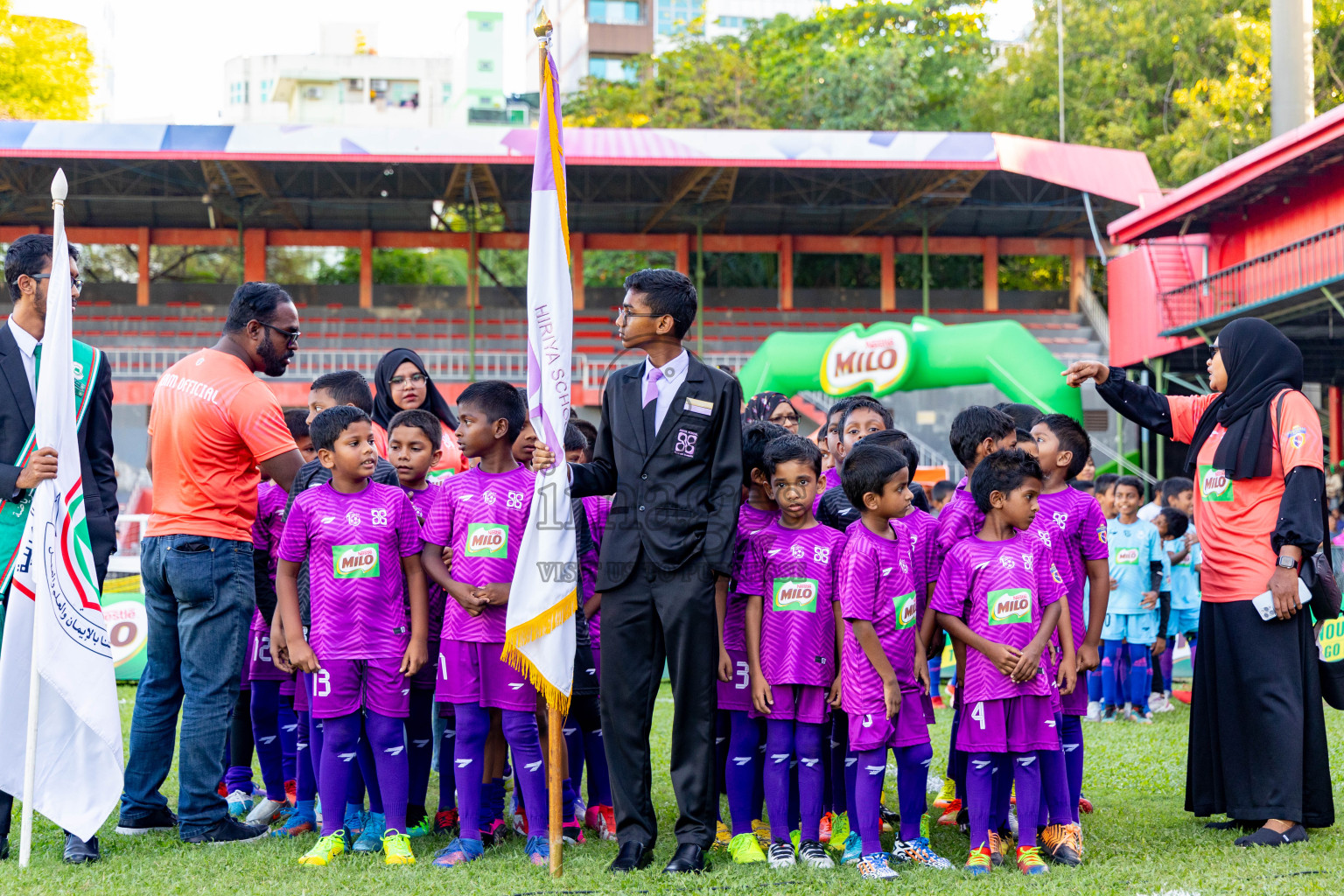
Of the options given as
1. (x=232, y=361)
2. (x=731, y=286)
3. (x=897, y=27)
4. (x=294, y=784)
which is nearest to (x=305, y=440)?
(x=232, y=361)

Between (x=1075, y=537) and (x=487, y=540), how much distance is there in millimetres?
2366

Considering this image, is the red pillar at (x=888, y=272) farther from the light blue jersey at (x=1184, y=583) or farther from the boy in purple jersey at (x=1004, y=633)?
the boy in purple jersey at (x=1004, y=633)

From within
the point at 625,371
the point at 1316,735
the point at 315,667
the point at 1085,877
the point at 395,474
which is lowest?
the point at 1085,877

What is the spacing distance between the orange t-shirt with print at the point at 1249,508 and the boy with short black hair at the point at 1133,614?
3632 millimetres

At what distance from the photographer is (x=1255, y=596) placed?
492cm

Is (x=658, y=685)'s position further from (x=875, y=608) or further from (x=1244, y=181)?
(x=1244, y=181)

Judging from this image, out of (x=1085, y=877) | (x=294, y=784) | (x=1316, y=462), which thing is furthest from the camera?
(x=294, y=784)

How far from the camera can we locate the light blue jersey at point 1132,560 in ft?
28.8

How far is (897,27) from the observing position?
115 ft

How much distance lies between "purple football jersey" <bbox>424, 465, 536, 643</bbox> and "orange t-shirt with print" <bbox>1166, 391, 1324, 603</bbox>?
280 cm

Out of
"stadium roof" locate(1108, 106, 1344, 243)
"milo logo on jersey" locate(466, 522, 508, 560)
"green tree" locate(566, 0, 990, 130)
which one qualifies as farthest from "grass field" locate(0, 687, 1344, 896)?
"green tree" locate(566, 0, 990, 130)

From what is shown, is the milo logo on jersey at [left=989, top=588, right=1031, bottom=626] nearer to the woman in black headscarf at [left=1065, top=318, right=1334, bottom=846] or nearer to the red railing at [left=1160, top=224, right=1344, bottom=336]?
the woman in black headscarf at [left=1065, top=318, right=1334, bottom=846]

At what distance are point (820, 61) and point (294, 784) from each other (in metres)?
30.4

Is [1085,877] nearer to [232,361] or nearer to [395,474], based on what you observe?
[395,474]
